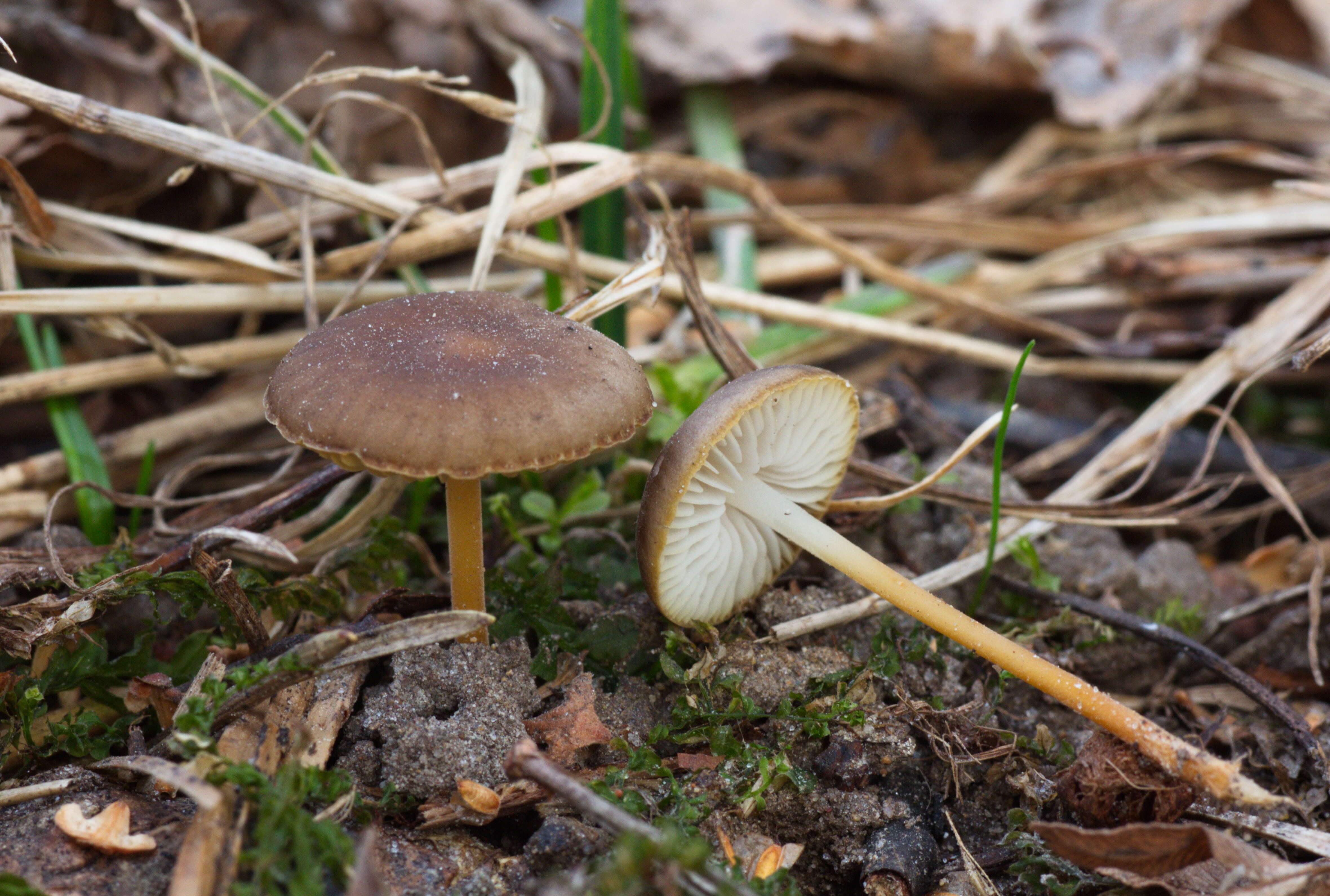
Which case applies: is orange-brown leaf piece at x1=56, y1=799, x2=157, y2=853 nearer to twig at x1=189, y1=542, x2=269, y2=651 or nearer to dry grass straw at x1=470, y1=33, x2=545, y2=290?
twig at x1=189, y1=542, x2=269, y2=651

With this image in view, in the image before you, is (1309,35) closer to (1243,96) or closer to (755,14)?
(1243,96)

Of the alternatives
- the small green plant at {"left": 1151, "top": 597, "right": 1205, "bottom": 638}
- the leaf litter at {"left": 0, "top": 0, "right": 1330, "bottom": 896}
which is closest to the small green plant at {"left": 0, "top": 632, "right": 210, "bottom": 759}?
the leaf litter at {"left": 0, "top": 0, "right": 1330, "bottom": 896}

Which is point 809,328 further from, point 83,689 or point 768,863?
point 83,689

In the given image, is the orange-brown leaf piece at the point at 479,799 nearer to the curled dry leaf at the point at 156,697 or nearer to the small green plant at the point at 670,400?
the curled dry leaf at the point at 156,697

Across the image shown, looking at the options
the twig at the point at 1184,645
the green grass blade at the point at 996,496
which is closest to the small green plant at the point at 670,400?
the green grass blade at the point at 996,496

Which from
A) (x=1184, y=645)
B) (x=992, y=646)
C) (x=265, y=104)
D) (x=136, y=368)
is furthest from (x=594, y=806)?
(x=265, y=104)

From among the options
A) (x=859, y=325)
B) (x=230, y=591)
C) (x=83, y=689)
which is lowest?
(x=83, y=689)

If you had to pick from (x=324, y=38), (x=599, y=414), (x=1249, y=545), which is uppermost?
(x=324, y=38)

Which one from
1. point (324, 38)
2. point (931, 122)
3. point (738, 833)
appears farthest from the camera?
point (931, 122)

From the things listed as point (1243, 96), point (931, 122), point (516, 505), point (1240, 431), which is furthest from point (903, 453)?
point (1243, 96)
